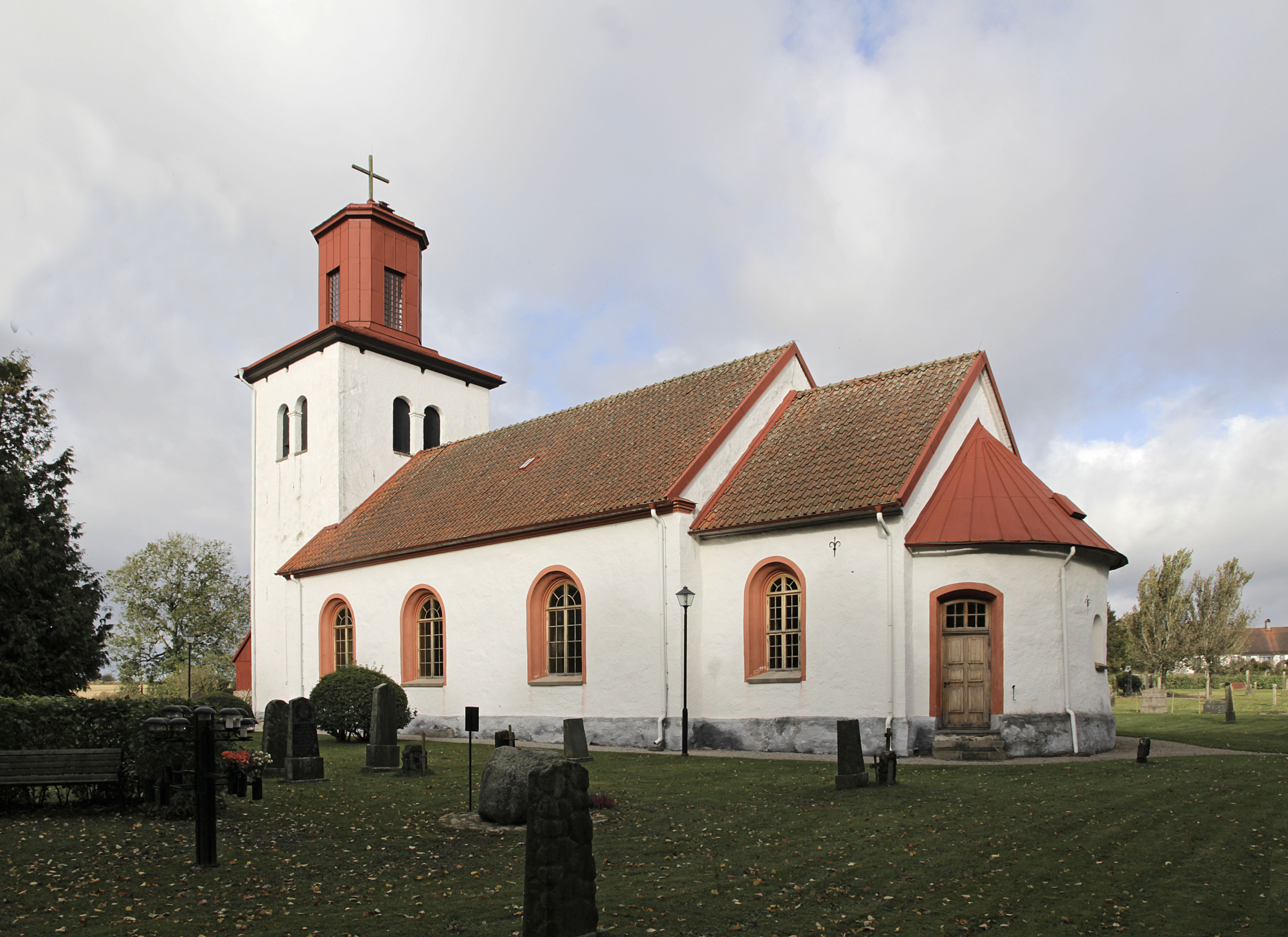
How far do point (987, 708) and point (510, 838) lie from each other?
32.3 ft

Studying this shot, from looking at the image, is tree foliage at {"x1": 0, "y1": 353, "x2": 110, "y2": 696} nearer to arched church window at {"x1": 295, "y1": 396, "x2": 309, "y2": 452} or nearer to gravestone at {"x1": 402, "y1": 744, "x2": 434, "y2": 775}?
arched church window at {"x1": 295, "y1": 396, "x2": 309, "y2": 452}

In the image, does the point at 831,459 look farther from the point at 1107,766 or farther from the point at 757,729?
the point at 1107,766

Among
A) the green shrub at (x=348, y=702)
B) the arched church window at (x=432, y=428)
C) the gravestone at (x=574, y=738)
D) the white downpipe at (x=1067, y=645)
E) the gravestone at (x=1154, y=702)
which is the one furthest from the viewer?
the gravestone at (x=1154, y=702)

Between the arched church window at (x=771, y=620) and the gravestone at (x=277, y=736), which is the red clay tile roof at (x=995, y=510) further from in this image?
the gravestone at (x=277, y=736)

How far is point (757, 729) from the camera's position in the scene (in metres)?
17.1

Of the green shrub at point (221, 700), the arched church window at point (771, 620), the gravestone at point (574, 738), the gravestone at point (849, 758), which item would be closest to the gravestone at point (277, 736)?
the gravestone at point (574, 738)

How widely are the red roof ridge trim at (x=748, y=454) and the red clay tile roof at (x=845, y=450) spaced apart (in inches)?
1.5

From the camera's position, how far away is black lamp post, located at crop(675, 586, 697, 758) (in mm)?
16625

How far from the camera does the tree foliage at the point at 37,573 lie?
2084 centimetres

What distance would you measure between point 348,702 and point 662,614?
701 cm

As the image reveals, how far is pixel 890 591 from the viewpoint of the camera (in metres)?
15.9

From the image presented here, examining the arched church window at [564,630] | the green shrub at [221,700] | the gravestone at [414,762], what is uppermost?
the arched church window at [564,630]

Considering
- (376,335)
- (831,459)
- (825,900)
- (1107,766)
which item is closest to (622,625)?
(831,459)

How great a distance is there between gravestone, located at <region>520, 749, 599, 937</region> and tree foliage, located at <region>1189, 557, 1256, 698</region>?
42.3 m
